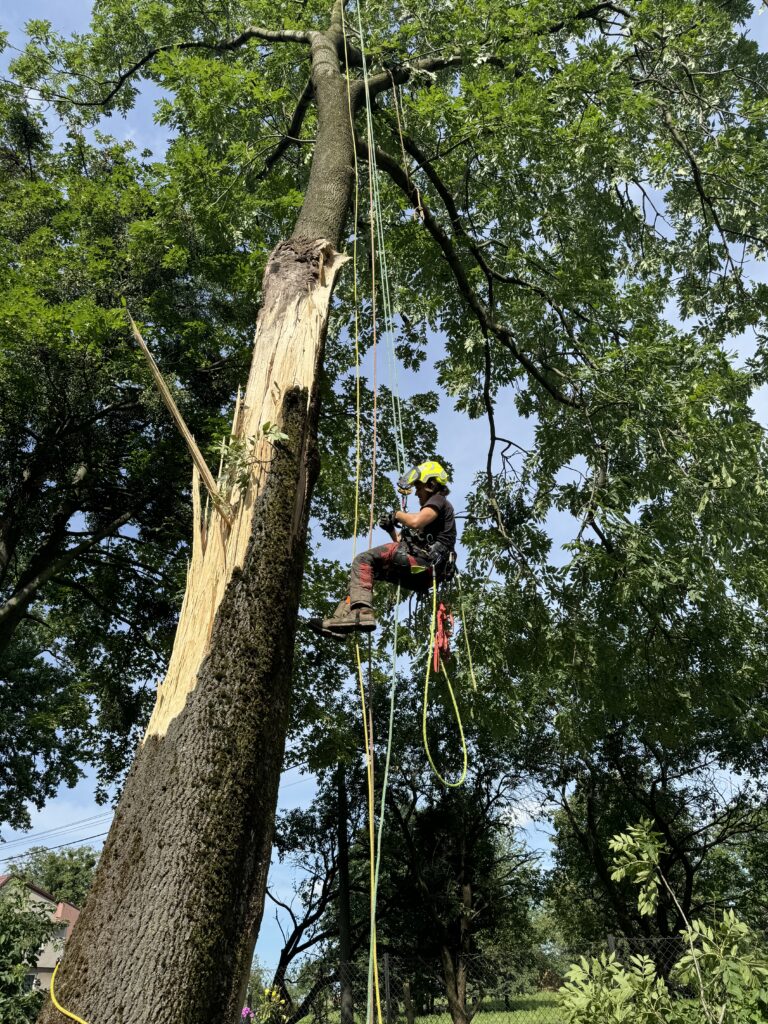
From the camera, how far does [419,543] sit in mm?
4762

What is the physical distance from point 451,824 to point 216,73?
18.3 m

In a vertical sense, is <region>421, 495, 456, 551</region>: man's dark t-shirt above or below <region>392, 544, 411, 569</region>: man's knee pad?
above

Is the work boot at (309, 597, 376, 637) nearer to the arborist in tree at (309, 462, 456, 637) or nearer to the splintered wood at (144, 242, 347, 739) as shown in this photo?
the arborist in tree at (309, 462, 456, 637)

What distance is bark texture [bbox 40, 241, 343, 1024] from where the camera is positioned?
5.86 feet

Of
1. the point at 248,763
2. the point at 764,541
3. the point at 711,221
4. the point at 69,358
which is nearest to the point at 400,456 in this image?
the point at 248,763

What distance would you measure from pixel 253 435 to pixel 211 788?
1.43 meters

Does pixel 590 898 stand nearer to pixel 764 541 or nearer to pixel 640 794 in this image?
pixel 640 794

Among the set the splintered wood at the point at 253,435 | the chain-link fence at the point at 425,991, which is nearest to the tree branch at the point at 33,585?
the chain-link fence at the point at 425,991

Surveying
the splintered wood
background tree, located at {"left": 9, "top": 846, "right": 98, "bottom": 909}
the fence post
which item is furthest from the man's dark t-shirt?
background tree, located at {"left": 9, "top": 846, "right": 98, "bottom": 909}

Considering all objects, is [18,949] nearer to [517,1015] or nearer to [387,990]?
[387,990]

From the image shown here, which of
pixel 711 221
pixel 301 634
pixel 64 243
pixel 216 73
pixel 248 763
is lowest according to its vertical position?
pixel 248 763

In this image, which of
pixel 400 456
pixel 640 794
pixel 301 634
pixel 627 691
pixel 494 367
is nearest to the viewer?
pixel 400 456

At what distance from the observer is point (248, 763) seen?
7.24 ft

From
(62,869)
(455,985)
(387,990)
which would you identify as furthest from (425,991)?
(62,869)
